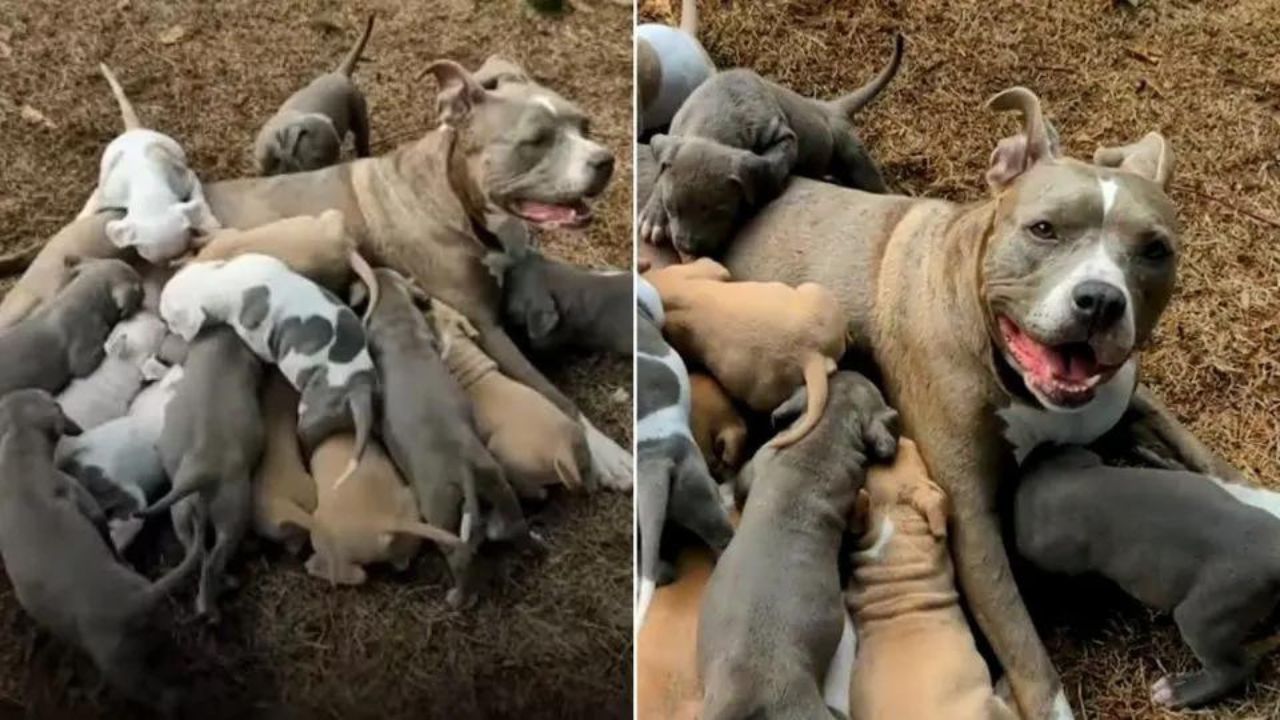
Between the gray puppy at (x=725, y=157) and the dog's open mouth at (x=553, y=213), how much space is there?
27 centimetres

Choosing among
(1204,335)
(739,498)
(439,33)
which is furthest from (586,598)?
(1204,335)

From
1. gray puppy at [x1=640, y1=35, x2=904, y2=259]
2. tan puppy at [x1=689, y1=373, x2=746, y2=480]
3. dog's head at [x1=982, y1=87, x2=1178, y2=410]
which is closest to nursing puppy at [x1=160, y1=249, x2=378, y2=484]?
tan puppy at [x1=689, y1=373, x2=746, y2=480]

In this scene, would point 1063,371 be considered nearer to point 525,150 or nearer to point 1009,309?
point 1009,309

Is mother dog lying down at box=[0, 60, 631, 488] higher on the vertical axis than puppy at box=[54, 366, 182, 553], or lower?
higher

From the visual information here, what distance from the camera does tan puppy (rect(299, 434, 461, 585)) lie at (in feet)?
5.96

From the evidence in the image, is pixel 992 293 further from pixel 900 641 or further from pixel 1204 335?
pixel 1204 335

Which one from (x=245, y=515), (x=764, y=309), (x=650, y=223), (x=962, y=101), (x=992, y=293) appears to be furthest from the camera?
(x=962, y=101)

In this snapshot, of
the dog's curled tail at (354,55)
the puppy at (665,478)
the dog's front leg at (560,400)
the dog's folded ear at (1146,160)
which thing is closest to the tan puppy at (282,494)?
the dog's front leg at (560,400)

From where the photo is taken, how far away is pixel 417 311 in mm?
1906

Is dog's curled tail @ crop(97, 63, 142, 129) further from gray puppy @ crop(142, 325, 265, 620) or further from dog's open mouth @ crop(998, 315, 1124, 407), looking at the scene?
dog's open mouth @ crop(998, 315, 1124, 407)

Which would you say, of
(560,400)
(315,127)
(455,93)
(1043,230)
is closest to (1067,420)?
(1043,230)

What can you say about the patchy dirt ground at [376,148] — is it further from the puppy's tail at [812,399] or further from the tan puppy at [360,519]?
the puppy's tail at [812,399]

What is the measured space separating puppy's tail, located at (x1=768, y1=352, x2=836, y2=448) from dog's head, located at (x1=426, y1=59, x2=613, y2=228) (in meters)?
0.33

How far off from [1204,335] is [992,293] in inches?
23.6
